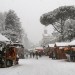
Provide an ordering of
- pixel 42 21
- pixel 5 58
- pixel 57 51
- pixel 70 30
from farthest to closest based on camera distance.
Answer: pixel 42 21, pixel 70 30, pixel 57 51, pixel 5 58

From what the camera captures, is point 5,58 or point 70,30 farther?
point 70,30

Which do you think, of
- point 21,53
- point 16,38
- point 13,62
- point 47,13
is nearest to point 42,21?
point 47,13

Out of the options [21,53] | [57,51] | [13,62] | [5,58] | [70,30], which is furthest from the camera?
[70,30]

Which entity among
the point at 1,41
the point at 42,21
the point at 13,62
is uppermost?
the point at 42,21

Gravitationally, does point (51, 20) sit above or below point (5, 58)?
above

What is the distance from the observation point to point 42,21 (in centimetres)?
8850

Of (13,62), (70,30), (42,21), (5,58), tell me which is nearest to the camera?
(5,58)

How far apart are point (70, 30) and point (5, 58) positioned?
5088cm

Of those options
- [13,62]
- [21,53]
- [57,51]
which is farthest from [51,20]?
[13,62]

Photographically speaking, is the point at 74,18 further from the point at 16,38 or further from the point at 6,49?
the point at 6,49

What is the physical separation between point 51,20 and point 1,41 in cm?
5450

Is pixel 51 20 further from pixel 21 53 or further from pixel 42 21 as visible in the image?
pixel 21 53

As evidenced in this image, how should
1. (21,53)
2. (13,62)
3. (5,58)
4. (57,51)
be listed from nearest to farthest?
(5,58) < (13,62) < (57,51) < (21,53)

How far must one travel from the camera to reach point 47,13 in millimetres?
89688
